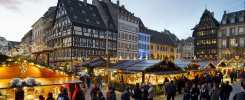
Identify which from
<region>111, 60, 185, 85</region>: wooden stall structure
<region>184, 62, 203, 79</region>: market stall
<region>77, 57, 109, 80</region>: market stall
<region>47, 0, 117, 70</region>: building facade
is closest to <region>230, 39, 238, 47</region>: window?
<region>47, 0, 117, 70</region>: building facade

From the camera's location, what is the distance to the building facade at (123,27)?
6362 cm

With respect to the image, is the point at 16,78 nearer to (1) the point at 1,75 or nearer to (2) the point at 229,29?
(1) the point at 1,75

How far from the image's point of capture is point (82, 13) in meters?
56.7

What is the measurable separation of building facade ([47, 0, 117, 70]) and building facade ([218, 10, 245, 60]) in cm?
2382

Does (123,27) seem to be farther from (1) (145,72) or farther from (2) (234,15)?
(1) (145,72)

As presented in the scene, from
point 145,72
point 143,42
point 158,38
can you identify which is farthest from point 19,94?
point 158,38

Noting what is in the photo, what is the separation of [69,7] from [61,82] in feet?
131

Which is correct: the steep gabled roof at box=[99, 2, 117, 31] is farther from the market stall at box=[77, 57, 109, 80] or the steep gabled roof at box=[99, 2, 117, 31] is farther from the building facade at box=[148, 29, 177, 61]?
the market stall at box=[77, 57, 109, 80]

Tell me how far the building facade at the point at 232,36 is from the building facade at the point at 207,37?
53.3 inches

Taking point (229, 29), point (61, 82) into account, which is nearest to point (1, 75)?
point (61, 82)

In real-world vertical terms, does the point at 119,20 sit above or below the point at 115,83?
above

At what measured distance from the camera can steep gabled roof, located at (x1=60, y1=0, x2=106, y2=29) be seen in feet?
178

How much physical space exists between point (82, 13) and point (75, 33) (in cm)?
453

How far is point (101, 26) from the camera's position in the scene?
60.0 meters
